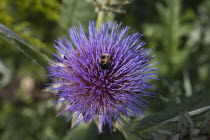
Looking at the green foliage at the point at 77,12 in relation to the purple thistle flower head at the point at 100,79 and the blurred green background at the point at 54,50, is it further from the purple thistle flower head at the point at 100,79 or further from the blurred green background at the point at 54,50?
the purple thistle flower head at the point at 100,79

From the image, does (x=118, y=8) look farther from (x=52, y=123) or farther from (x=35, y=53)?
(x=52, y=123)

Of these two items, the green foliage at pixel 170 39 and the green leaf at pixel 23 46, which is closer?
the green leaf at pixel 23 46

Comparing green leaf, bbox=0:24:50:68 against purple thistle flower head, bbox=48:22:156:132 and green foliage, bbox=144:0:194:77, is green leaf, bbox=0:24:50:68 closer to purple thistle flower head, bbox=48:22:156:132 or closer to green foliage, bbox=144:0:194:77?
purple thistle flower head, bbox=48:22:156:132

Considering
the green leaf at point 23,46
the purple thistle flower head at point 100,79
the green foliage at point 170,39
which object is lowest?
the purple thistle flower head at point 100,79

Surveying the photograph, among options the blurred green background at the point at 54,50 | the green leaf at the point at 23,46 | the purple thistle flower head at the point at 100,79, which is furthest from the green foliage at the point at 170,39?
the green leaf at the point at 23,46

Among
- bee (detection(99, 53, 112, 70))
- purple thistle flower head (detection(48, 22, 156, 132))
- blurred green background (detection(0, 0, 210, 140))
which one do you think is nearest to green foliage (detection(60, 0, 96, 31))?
blurred green background (detection(0, 0, 210, 140))

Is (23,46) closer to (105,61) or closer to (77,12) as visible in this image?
(105,61)

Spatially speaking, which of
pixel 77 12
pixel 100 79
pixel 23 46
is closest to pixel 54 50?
pixel 77 12
